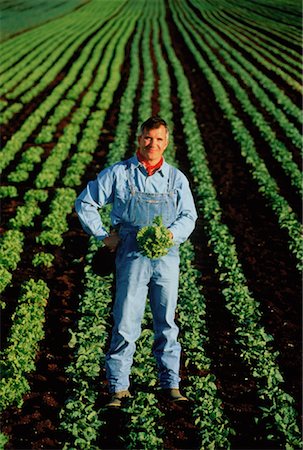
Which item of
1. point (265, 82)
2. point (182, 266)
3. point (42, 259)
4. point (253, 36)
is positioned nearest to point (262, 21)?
point (253, 36)

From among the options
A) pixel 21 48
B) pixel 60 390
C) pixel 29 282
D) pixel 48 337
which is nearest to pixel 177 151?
pixel 29 282

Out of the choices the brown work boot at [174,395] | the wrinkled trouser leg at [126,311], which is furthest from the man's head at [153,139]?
the brown work boot at [174,395]

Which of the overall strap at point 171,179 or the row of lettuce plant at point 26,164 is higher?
the row of lettuce plant at point 26,164

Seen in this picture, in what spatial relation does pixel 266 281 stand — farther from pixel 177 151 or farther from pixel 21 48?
pixel 21 48

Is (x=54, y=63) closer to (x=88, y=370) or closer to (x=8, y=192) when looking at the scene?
(x=8, y=192)

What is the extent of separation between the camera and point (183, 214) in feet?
16.4

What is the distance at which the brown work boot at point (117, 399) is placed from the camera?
5082 millimetres

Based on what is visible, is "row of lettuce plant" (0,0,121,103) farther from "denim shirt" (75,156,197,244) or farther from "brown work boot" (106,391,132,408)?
"brown work boot" (106,391,132,408)

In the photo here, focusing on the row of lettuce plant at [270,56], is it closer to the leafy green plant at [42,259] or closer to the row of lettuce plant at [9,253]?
the row of lettuce plant at [9,253]

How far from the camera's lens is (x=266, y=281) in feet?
26.8

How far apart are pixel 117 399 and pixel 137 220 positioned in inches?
73.1

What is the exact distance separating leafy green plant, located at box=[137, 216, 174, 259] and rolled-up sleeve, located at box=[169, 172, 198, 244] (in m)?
0.18

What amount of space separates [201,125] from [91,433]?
13755 millimetres

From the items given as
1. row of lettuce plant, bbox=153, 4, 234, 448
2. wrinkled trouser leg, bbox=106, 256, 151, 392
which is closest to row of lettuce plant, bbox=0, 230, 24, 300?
row of lettuce plant, bbox=153, 4, 234, 448
